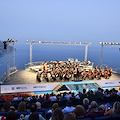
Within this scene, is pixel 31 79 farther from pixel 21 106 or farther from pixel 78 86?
pixel 21 106

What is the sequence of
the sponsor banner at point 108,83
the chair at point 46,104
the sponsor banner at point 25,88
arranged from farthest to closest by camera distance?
the sponsor banner at point 108,83 → the sponsor banner at point 25,88 → the chair at point 46,104

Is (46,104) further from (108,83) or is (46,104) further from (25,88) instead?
(108,83)

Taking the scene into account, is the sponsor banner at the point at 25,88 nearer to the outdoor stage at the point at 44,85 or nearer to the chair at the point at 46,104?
the outdoor stage at the point at 44,85

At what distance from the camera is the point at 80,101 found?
596 cm

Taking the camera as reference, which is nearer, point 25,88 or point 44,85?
point 25,88

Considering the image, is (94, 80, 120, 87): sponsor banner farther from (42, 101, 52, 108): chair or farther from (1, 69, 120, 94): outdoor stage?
(42, 101, 52, 108): chair

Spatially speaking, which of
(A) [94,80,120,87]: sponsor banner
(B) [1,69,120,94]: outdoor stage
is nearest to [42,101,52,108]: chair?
(B) [1,69,120,94]: outdoor stage

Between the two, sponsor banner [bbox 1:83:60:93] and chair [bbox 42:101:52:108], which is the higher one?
chair [bbox 42:101:52:108]

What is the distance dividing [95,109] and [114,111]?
45 centimetres

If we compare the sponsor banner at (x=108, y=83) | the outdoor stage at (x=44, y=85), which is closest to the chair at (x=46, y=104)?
the outdoor stage at (x=44, y=85)

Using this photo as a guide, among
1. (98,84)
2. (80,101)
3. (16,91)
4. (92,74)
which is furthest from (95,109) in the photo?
(92,74)

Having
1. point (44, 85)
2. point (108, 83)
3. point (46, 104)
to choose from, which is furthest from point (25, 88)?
point (108, 83)

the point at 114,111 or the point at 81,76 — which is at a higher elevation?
the point at 114,111

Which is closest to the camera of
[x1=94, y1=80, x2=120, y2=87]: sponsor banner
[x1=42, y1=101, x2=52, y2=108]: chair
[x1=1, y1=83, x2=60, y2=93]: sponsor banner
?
[x1=42, y1=101, x2=52, y2=108]: chair
